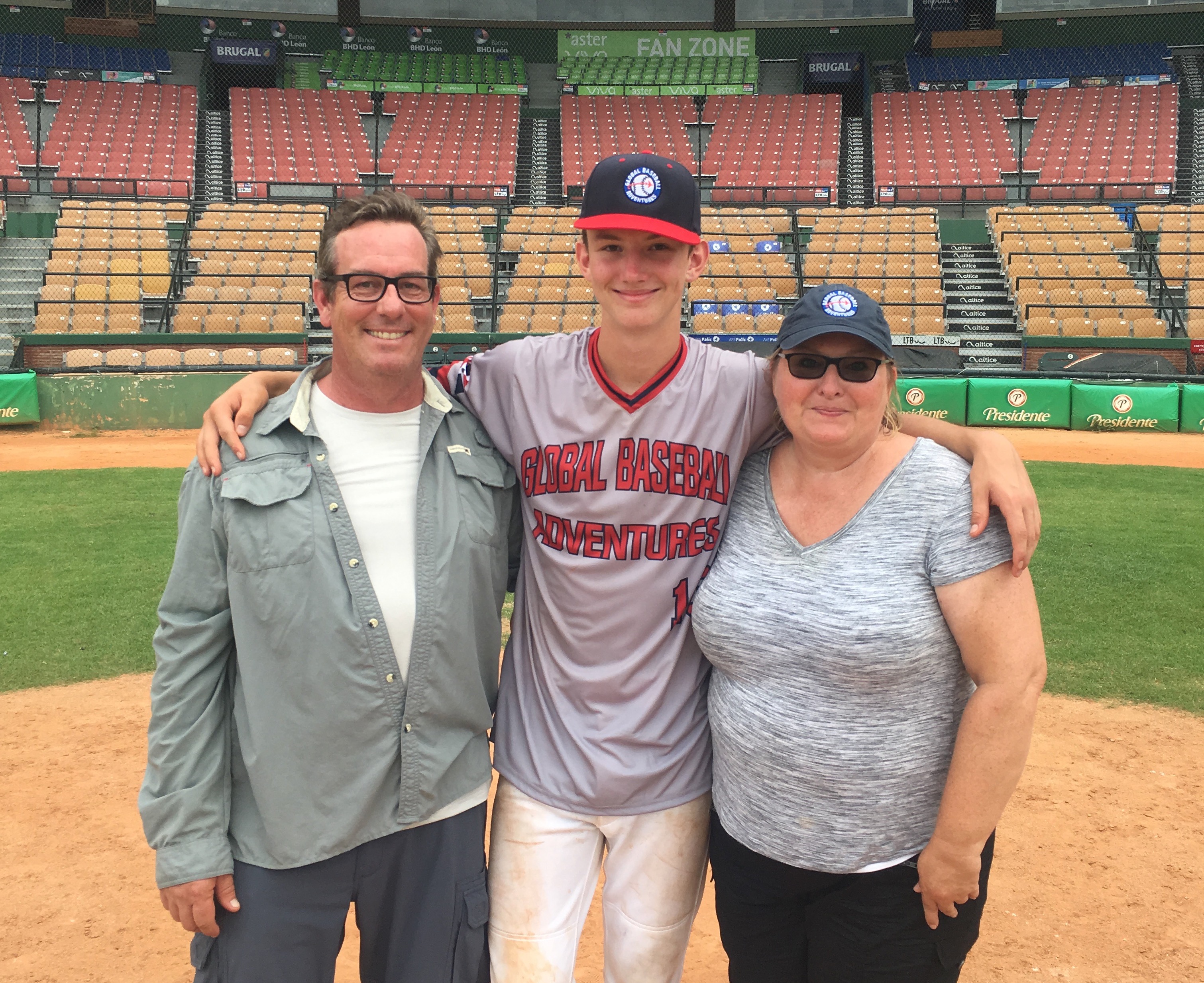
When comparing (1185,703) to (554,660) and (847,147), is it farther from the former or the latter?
(847,147)

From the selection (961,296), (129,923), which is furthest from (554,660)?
(961,296)

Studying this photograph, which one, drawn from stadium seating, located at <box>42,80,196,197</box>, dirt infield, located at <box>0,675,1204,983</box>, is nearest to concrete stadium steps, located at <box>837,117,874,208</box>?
stadium seating, located at <box>42,80,196,197</box>

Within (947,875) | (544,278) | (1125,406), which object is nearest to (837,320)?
(947,875)

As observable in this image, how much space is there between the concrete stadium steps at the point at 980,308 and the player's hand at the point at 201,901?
20182mm

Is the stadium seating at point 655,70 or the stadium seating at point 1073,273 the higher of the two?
the stadium seating at point 655,70

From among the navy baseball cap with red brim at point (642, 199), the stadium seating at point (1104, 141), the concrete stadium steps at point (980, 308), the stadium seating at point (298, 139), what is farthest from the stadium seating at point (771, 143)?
the navy baseball cap with red brim at point (642, 199)

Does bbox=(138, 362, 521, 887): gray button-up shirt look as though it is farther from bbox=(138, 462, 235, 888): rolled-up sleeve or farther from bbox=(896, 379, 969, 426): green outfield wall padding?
bbox=(896, 379, 969, 426): green outfield wall padding

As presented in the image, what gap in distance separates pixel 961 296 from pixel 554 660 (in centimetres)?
2485

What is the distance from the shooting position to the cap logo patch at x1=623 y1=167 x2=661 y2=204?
274 centimetres

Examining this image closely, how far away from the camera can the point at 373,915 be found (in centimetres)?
267

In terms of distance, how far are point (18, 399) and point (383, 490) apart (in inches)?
712

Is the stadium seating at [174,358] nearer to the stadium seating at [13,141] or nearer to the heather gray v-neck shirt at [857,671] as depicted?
the stadium seating at [13,141]

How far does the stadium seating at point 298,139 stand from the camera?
1255 inches

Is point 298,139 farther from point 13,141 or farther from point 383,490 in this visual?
point 383,490
